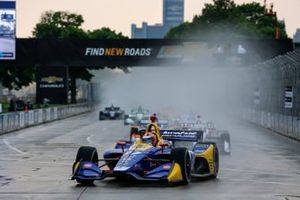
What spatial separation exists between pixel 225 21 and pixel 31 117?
Result: 8116 centimetres

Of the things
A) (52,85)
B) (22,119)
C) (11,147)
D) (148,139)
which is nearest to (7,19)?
(22,119)

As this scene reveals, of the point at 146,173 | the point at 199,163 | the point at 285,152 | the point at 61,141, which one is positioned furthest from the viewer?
the point at 61,141

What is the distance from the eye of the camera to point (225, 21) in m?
131

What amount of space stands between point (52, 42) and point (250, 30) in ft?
176

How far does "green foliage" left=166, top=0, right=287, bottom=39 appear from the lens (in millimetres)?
123312

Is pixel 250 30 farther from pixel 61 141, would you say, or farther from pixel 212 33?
pixel 61 141

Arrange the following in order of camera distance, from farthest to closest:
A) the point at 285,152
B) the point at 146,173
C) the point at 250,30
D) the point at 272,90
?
the point at 250,30 → the point at 272,90 → the point at 285,152 → the point at 146,173

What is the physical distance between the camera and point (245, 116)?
64812 millimetres

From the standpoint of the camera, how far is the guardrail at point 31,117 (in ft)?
146

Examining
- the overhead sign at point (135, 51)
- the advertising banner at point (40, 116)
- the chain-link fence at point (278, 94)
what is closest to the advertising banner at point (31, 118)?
the advertising banner at point (40, 116)

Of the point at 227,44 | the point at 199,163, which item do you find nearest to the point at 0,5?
the point at 227,44

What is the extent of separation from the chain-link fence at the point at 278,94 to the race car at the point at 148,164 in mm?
18527

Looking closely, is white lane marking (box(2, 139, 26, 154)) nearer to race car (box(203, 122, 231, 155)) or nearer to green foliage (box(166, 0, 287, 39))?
race car (box(203, 122, 231, 155))

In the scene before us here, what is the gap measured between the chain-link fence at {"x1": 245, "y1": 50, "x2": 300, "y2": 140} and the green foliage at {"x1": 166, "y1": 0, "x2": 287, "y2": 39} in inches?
2384
